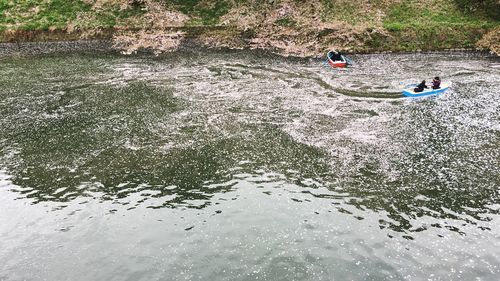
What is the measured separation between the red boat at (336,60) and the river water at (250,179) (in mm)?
2830

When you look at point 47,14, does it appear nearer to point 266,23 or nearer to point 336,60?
point 266,23

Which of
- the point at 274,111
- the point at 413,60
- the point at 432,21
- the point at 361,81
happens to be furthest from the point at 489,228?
the point at 432,21

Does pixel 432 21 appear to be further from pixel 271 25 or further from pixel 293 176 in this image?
pixel 293 176

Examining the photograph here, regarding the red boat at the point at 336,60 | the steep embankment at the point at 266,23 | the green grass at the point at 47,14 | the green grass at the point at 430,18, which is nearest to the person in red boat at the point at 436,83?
the red boat at the point at 336,60

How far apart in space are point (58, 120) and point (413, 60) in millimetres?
38001

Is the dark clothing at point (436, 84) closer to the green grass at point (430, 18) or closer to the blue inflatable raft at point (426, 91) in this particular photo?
the blue inflatable raft at point (426, 91)

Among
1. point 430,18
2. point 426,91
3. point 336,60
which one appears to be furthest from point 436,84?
point 430,18

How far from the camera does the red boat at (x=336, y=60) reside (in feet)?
134

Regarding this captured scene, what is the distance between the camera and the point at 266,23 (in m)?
52.7

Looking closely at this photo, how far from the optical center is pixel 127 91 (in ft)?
117

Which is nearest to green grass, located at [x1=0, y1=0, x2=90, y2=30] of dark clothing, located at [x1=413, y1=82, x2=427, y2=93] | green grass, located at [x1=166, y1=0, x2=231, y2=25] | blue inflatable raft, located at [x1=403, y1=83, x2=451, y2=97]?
green grass, located at [x1=166, y1=0, x2=231, y2=25]

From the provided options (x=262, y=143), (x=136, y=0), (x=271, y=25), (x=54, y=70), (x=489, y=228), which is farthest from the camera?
(x=136, y=0)

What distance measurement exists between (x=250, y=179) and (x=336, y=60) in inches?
963

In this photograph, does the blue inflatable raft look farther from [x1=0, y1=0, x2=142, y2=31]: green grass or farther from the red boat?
[x1=0, y1=0, x2=142, y2=31]: green grass
